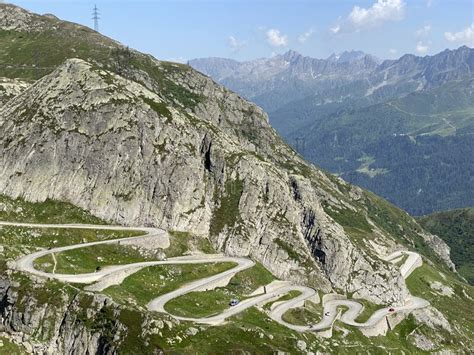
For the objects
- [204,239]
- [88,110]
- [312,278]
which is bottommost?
[312,278]

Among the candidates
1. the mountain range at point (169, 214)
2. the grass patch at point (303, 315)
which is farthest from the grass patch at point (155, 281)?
the grass patch at point (303, 315)

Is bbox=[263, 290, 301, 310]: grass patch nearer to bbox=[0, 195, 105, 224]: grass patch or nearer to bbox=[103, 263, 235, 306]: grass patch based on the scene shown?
bbox=[103, 263, 235, 306]: grass patch

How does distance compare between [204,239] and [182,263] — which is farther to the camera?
[204,239]

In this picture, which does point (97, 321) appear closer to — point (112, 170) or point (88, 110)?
point (112, 170)

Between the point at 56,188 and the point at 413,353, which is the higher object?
the point at 56,188

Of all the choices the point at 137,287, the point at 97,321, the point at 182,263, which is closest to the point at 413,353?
the point at 182,263

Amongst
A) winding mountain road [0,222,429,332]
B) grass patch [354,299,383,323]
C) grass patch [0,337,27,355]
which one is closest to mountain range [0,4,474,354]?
grass patch [354,299,383,323]

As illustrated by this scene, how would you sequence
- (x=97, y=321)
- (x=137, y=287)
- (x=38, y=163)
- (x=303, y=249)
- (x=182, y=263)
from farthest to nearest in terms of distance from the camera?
(x=303, y=249) → (x=38, y=163) → (x=182, y=263) → (x=137, y=287) → (x=97, y=321)

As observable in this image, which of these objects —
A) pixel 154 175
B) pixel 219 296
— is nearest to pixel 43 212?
pixel 154 175

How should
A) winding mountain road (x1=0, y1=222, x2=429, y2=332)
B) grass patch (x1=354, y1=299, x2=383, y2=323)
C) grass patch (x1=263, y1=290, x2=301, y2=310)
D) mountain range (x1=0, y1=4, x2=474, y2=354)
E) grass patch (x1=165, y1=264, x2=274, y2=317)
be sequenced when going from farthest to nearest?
grass patch (x1=354, y1=299, x2=383, y2=323), grass patch (x1=263, y1=290, x2=301, y2=310), mountain range (x1=0, y1=4, x2=474, y2=354), grass patch (x1=165, y1=264, x2=274, y2=317), winding mountain road (x1=0, y1=222, x2=429, y2=332)
